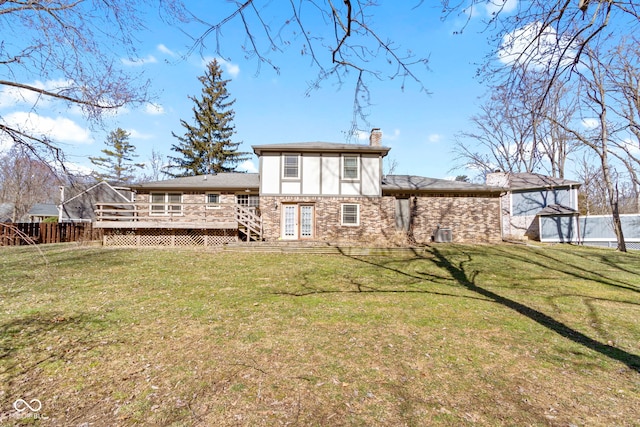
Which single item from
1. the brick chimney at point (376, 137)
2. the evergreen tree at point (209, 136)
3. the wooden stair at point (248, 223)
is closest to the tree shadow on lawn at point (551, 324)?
the wooden stair at point (248, 223)

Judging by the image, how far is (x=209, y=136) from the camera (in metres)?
32.2

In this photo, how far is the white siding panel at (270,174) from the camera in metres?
15.7

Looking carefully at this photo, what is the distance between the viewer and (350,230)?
15.8 metres

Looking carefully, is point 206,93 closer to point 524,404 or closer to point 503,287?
point 503,287

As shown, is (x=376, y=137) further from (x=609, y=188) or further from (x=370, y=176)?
(x=609, y=188)

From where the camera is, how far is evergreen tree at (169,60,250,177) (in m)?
31.9

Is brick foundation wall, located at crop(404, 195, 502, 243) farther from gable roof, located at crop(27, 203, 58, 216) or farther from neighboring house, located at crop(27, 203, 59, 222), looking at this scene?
gable roof, located at crop(27, 203, 58, 216)

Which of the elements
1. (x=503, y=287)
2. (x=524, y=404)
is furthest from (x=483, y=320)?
(x=503, y=287)

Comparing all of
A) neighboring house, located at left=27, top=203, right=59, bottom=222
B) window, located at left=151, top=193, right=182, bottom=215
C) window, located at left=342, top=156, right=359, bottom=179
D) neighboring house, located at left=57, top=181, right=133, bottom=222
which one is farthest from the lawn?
neighboring house, located at left=27, top=203, right=59, bottom=222

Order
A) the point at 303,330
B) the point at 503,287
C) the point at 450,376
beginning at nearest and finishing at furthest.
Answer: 1. the point at 450,376
2. the point at 303,330
3. the point at 503,287

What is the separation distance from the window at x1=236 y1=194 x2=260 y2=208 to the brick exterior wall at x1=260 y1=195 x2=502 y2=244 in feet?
4.18

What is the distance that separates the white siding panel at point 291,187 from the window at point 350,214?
2.69 m

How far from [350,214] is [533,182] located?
15.1 m

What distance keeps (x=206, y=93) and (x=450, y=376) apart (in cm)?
3576
